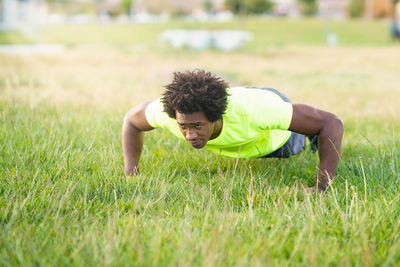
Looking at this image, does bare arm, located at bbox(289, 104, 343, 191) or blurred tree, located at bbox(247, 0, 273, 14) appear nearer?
bare arm, located at bbox(289, 104, 343, 191)

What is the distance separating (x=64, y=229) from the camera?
2.24 meters

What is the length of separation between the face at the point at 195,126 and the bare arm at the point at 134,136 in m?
0.54

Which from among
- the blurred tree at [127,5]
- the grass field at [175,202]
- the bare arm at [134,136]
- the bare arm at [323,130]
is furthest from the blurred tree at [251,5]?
the bare arm at [323,130]

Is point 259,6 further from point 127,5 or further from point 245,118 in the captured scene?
point 245,118

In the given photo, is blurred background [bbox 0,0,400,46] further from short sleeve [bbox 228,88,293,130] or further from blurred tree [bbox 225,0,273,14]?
short sleeve [bbox 228,88,293,130]

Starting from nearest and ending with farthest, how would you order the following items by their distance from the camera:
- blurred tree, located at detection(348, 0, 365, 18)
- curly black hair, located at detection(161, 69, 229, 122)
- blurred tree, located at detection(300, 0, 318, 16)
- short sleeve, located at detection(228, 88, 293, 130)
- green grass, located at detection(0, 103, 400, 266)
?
1. green grass, located at detection(0, 103, 400, 266)
2. curly black hair, located at detection(161, 69, 229, 122)
3. short sleeve, located at detection(228, 88, 293, 130)
4. blurred tree, located at detection(348, 0, 365, 18)
5. blurred tree, located at detection(300, 0, 318, 16)

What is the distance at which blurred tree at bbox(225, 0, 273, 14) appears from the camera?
65.9 meters

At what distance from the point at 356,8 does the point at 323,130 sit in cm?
6823

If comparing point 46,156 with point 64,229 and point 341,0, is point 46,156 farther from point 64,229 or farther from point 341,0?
point 341,0

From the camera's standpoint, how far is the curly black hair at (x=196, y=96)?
288 centimetres

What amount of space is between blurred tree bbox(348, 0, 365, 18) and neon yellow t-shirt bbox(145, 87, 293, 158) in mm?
67338

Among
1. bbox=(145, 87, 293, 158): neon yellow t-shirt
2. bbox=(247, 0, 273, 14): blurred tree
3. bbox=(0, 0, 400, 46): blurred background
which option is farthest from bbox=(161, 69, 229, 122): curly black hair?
bbox=(247, 0, 273, 14): blurred tree

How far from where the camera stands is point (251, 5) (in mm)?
66688

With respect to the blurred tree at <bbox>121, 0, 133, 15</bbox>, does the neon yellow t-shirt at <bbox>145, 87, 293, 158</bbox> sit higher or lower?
lower
